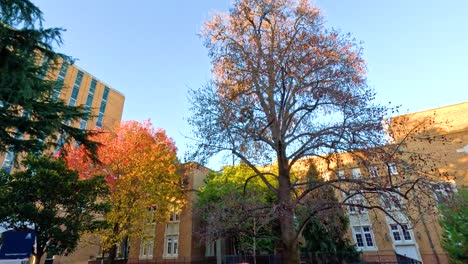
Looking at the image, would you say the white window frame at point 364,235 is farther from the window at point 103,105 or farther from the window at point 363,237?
the window at point 103,105

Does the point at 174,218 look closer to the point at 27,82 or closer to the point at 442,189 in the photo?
the point at 27,82

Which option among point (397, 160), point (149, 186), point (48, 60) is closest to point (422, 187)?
point (397, 160)

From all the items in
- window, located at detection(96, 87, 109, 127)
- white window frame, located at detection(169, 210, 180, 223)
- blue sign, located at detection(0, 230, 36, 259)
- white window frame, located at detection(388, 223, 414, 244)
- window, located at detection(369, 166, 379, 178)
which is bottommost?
blue sign, located at detection(0, 230, 36, 259)

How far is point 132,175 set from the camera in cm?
2317

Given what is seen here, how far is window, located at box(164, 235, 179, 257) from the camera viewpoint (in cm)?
2826

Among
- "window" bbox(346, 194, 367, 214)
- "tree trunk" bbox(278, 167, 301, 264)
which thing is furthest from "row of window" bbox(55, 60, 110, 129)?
"window" bbox(346, 194, 367, 214)

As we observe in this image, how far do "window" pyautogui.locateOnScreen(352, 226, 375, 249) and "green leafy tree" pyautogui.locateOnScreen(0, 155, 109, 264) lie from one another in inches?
984

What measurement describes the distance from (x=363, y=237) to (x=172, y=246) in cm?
2018

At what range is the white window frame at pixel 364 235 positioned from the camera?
27.6m

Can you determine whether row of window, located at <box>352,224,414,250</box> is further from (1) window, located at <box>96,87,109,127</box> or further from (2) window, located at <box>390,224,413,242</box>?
(1) window, located at <box>96,87,109,127</box>

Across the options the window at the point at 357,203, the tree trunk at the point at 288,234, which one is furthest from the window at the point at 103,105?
the window at the point at 357,203

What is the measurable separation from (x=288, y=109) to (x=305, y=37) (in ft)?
10.8

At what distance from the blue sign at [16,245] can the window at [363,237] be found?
28.4 m

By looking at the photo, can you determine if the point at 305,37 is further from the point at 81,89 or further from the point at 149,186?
the point at 81,89
